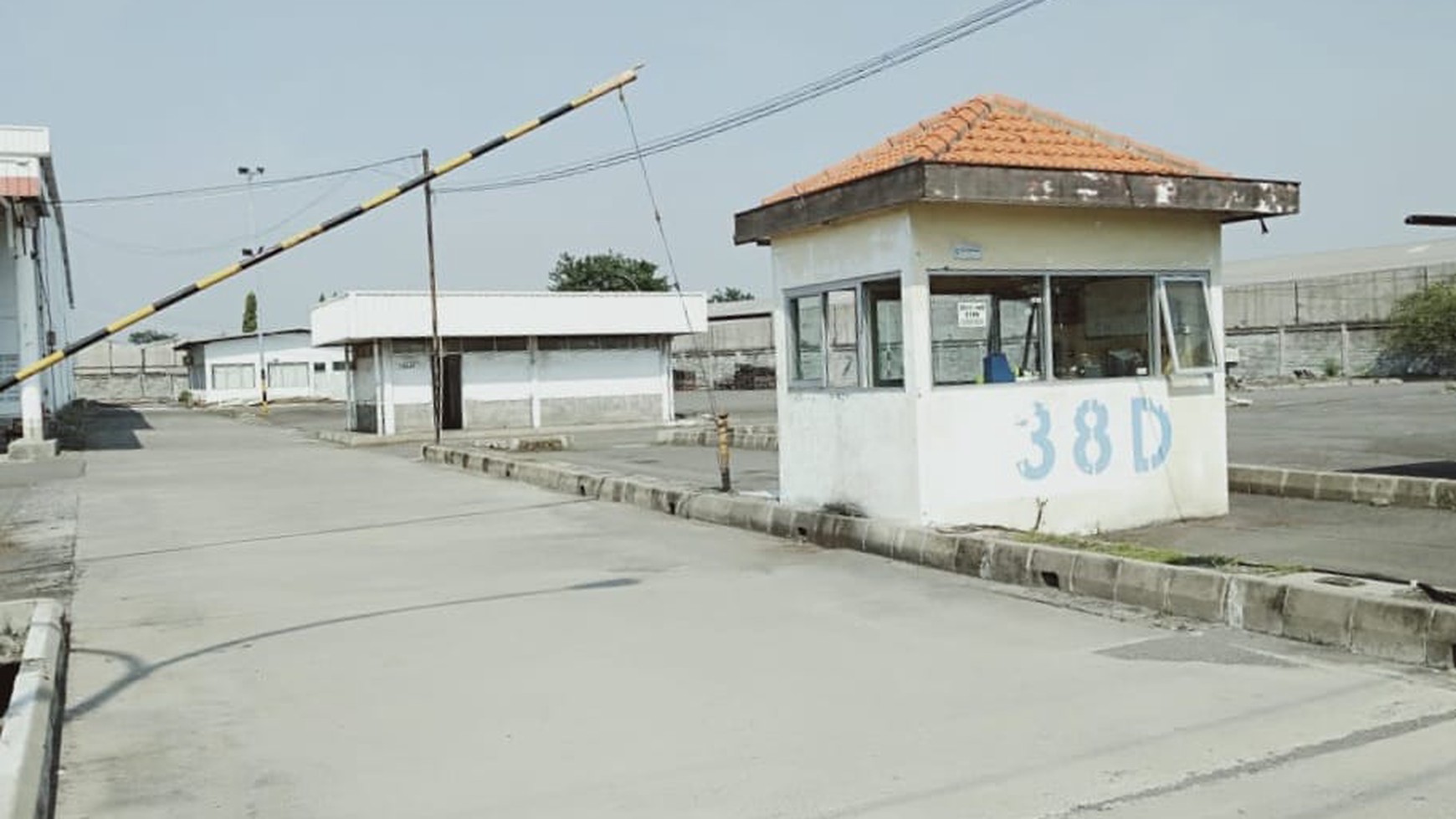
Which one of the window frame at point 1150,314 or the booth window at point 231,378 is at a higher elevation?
the booth window at point 231,378

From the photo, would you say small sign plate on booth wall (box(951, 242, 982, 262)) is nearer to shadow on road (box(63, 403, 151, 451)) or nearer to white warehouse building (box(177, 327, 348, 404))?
shadow on road (box(63, 403, 151, 451))

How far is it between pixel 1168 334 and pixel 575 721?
24.8 feet

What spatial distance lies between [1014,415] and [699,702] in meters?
5.39

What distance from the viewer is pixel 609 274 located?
3713 inches

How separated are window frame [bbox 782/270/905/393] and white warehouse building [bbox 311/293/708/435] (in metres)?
23.4

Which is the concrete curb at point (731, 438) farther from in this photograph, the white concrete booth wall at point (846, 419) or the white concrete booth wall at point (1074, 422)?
the white concrete booth wall at point (1074, 422)

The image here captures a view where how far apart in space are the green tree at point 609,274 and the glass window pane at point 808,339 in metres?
81.2

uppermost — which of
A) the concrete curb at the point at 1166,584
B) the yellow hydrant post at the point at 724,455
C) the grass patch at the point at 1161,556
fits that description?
the yellow hydrant post at the point at 724,455

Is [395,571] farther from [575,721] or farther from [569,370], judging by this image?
[569,370]

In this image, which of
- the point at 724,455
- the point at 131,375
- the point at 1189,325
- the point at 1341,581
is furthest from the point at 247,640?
the point at 131,375

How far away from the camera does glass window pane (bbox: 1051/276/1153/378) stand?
11141 mm

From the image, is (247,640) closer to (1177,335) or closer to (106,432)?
(1177,335)

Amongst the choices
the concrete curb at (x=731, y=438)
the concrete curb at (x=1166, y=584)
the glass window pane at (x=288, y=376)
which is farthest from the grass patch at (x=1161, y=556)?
the glass window pane at (x=288, y=376)

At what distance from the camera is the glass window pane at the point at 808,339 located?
11.9 meters
